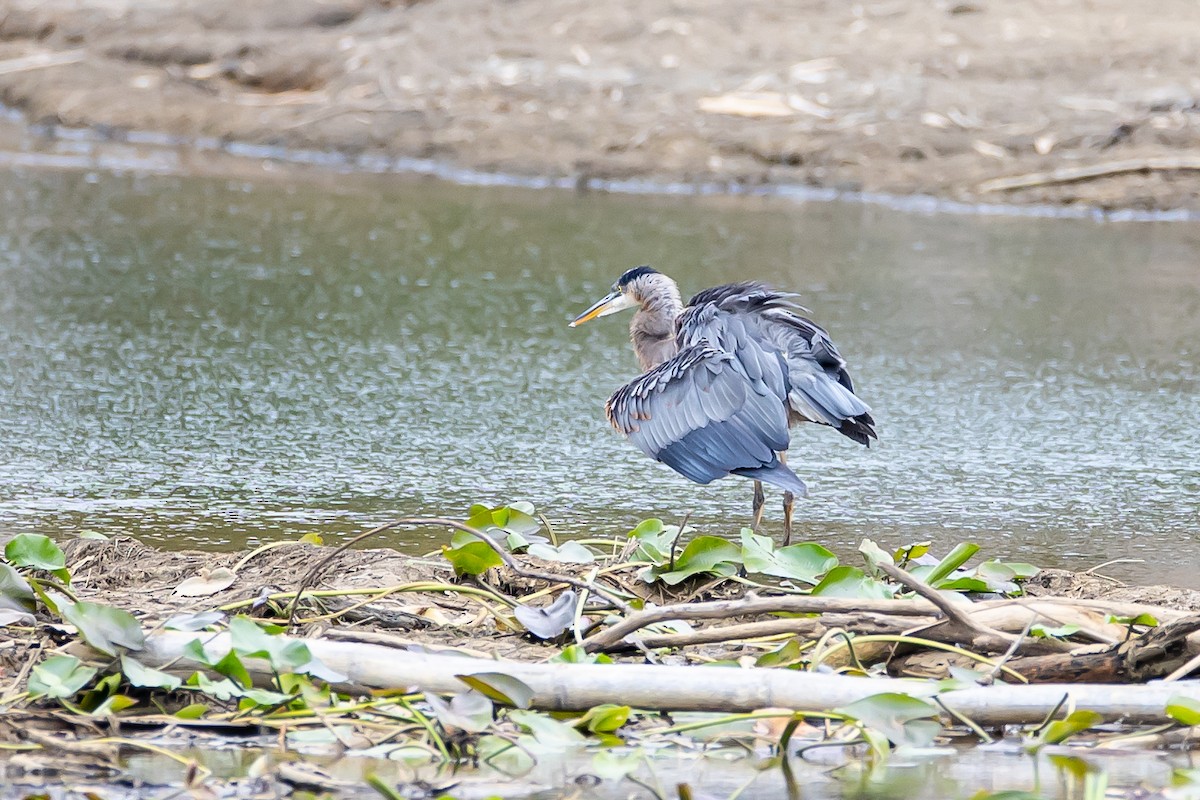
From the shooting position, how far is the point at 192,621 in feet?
11.5

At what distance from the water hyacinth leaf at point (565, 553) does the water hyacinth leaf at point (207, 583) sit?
0.80 meters

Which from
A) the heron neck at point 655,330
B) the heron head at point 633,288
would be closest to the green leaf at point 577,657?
the heron neck at point 655,330

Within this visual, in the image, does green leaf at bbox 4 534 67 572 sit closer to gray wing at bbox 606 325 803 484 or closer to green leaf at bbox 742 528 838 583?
green leaf at bbox 742 528 838 583

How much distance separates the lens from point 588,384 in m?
6.86

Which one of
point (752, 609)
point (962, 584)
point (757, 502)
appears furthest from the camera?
point (757, 502)

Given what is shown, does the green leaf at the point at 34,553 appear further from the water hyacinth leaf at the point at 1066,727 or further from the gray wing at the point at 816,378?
the water hyacinth leaf at the point at 1066,727

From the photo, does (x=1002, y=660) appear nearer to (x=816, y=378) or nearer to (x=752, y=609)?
(x=752, y=609)

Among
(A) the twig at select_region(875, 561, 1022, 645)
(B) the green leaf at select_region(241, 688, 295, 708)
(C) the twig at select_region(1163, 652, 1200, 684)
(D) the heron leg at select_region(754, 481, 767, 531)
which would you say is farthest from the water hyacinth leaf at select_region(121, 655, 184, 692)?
A: (D) the heron leg at select_region(754, 481, 767, 531)

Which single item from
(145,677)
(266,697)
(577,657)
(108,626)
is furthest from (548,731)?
(108,626)

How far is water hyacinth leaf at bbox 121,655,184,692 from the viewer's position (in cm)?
329

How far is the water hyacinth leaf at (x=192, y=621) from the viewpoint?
347 centimetres

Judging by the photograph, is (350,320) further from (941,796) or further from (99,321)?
(941,796)

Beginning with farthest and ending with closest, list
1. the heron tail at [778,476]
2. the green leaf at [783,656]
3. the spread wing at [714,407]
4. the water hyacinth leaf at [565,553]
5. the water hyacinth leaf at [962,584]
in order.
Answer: the spread wing at [714,407], the heron tail at [778,476], the water hyacinth leaf at [565,553], the water hyacinth leaf at [962,584], the green leaf at [783,656]

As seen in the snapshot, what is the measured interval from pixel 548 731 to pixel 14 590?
1330 mm
